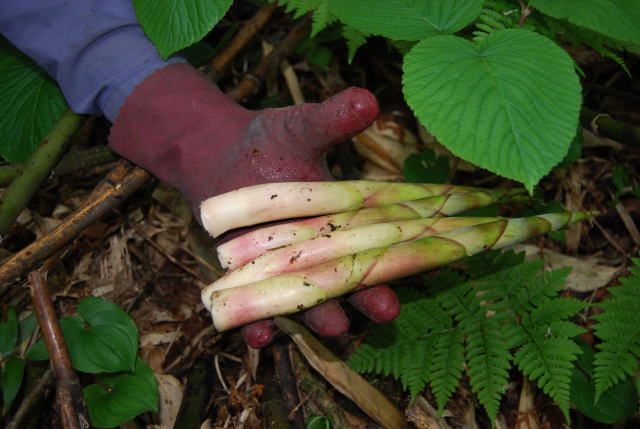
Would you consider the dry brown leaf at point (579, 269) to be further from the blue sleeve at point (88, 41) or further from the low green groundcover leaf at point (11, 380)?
the low green groundcover leaf at point (11, 380)

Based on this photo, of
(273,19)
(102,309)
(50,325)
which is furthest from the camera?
(273,19)

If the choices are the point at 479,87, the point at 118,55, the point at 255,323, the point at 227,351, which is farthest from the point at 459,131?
the point at 227,351

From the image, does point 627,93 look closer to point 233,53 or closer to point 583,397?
point 583,397

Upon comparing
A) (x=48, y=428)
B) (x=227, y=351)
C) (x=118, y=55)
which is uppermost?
(x=118, y=55)

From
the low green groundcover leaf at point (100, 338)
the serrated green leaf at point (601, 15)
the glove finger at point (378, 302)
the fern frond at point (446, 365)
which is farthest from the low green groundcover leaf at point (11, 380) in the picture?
the serrated green leaf at point (601, 15)

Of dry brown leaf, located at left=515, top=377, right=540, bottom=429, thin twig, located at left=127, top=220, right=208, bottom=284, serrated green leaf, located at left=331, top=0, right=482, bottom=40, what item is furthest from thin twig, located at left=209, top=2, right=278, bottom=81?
dry brown leaf, located at left=515, top=377, right=540, bottom=429

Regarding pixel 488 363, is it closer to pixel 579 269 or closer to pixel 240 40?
pixel 579 269
